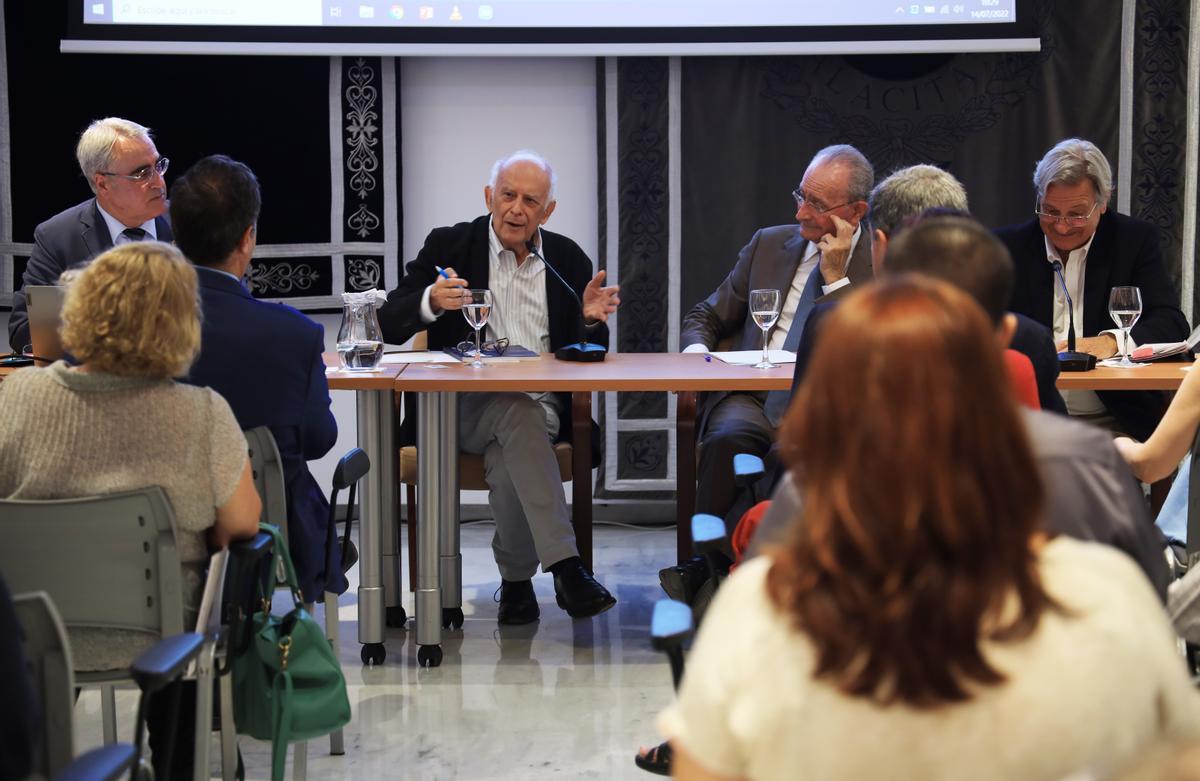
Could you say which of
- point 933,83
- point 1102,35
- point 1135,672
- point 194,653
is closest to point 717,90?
point 933,83

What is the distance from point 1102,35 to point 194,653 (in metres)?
4.10

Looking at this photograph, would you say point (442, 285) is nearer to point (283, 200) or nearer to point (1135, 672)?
point (283, 200)

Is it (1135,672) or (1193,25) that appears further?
(1193,25)

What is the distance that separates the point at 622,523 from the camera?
Answer: 5.10 metres

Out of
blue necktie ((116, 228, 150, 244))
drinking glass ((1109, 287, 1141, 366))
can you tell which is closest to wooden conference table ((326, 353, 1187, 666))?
drinking glass ((1109, 287, 1141, 366))

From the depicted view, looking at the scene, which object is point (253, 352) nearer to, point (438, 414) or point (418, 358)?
point (438, 414)

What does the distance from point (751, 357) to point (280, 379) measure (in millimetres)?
1472

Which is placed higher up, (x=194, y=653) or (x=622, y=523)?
(x=194, y=653)

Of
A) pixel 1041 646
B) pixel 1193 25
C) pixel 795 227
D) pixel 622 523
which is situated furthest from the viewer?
pixel 622 523

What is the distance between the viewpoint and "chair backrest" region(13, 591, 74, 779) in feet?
5.33

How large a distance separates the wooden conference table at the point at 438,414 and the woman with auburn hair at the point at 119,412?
1.13m

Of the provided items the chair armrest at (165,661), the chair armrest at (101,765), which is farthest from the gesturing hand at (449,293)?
the chair armrest at (101,765)

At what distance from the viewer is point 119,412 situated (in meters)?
2.08

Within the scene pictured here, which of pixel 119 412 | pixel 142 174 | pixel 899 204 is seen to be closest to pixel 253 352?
pixel 119 412
